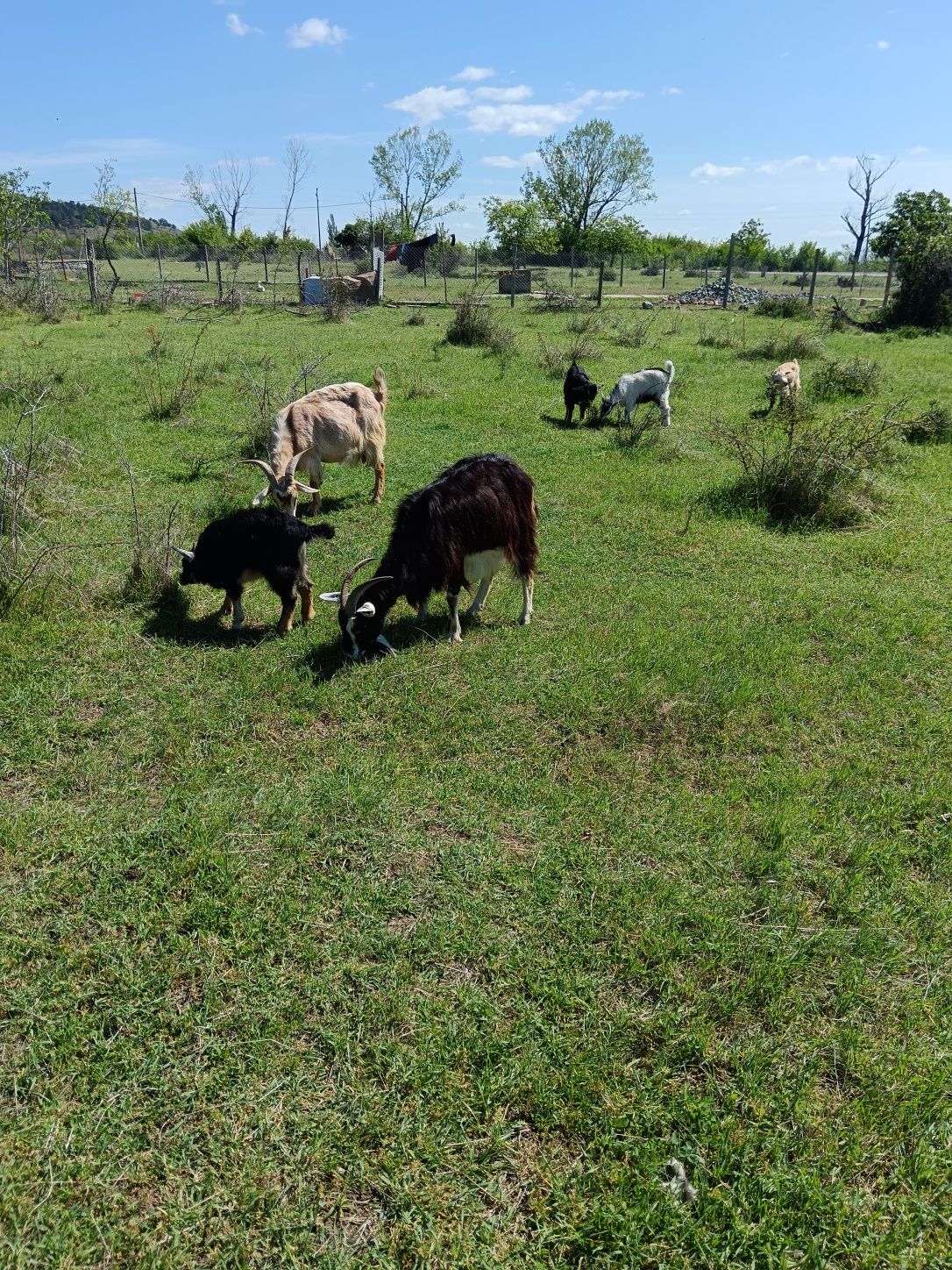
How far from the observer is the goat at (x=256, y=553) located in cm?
532

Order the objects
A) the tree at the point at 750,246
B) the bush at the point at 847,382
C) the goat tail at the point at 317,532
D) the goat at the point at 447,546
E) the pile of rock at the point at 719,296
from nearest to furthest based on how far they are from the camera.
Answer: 1. the goat at the point at 447,546
2. the goat tail at the point at 317,532
3. the bush at the point at 847,382
4. the pile of rock at the point at 719,296
5. the tree at the point at 750,246

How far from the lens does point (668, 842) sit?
377 cm

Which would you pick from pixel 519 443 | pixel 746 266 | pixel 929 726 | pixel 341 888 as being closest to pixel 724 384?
pixel 519 443

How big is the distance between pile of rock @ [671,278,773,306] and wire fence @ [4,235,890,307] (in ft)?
0.27

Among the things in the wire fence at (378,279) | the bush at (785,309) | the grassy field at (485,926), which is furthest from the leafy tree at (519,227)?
the grassy field at (485,926)

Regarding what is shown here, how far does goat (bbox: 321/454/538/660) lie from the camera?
5.28 metres

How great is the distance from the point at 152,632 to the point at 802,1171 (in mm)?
4924

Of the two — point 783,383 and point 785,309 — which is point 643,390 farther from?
point 785,309

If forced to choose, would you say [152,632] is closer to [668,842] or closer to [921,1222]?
→ [668,842]

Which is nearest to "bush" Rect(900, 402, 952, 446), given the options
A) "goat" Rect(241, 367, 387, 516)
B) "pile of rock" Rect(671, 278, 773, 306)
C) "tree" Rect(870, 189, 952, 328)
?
"goat" Rect(241, 367, 387, 516)

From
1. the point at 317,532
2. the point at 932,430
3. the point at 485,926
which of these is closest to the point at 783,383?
the point at 932,430

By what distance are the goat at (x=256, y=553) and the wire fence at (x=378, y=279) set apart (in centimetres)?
1530

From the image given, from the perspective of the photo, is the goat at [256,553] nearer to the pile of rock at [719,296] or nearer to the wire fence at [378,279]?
the wire fence at [378,279]

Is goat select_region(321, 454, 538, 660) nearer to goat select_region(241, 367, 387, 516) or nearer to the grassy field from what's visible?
the grassy field
